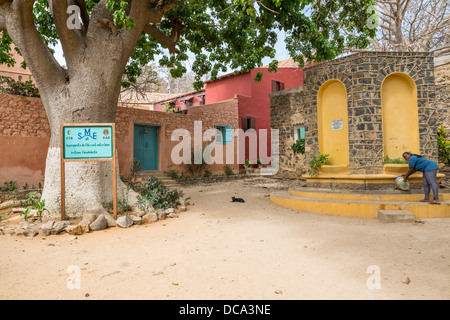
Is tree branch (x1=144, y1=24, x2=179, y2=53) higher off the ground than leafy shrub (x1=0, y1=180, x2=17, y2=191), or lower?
higher

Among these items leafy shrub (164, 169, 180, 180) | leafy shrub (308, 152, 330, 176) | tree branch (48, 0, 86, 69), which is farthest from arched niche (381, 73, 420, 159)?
leafy shrub (164, 169, 180, 180)

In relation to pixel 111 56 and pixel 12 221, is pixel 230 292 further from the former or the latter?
pixel 111 56

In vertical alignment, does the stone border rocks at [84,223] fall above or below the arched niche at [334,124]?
below

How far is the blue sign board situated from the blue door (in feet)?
20.7

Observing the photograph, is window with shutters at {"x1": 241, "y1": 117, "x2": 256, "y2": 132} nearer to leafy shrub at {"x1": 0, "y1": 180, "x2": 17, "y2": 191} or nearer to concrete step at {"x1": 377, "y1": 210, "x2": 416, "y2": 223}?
leafy shrub at {"x1": 0, "y1": 180, "x2": 17, "y2": 191}

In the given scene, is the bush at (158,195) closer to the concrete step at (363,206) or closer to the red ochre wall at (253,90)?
the concrete step at (363,206)

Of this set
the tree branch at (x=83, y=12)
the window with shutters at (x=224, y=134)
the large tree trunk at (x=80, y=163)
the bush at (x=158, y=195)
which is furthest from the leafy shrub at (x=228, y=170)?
the tree branch at (x=83, y=12)

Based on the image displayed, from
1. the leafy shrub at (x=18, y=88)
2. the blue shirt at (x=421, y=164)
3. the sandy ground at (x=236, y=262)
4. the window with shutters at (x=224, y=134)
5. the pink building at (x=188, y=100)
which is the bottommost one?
the sandy ground at (x=236, y=262)

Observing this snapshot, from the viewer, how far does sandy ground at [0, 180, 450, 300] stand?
97.5 inches

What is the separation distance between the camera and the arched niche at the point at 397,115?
6.89 meters

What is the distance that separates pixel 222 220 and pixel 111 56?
4143mm

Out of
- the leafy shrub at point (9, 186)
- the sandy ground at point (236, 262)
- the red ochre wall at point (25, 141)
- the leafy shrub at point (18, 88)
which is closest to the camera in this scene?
the sandy ground at point (236, 262)

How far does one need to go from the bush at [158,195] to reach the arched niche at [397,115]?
5.45 meters
